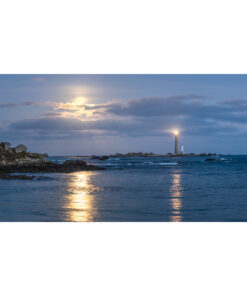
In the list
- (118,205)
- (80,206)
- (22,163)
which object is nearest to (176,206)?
(118,205)

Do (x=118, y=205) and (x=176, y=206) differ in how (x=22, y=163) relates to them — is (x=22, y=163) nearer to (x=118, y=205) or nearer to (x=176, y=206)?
(x=118, y=205)

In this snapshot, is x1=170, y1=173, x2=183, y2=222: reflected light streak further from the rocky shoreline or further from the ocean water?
the rocky shoreline

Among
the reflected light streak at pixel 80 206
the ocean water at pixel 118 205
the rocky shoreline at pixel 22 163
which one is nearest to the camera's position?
the reflected light streak at pixel 80 206

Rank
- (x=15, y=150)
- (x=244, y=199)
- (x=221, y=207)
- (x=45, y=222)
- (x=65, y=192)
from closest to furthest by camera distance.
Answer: (x=45, y=222)
(x=221, y=207)
(x=244, y=199)
(x=65, y=192)
(x=15, y=150)

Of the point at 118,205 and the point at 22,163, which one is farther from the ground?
the point at 22,163

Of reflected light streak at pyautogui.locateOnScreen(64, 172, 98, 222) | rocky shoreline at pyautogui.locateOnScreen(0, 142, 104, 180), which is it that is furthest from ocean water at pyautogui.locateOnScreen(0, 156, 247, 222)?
rocky shoreline at pyautogui.locateOnScreen(0, 142, 104, 180)

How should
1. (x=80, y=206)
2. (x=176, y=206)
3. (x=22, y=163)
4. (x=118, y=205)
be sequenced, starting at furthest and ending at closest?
(x=22, y=163), (x=118, y=205), (x=80, y=206), (x=176, y=206)

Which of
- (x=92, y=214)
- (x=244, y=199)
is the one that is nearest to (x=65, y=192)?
A: (x=92, y=214)

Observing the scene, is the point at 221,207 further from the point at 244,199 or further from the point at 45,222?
the point at 45,222

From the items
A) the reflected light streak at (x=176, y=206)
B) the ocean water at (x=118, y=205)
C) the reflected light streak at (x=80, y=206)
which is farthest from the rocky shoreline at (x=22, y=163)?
the reflected light streak at (x=176, y=206)

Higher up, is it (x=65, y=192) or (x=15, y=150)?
(x=15, y=150)

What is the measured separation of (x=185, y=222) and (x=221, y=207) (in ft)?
8.03

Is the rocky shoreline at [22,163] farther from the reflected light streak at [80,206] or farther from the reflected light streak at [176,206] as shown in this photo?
the reflected light streak at [176,206]
